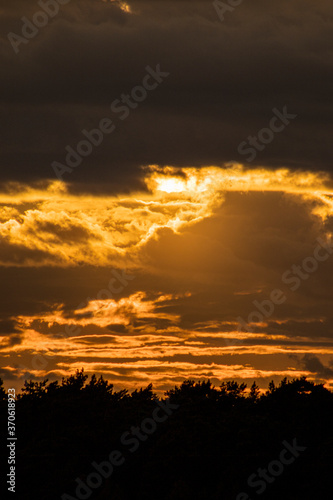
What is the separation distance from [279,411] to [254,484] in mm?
21687

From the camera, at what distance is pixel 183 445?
82.4 meters

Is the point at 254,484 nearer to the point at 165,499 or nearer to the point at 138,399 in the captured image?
the point at 165,499

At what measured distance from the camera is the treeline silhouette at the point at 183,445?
7769 centimetres

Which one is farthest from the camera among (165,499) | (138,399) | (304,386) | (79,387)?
(79,387)

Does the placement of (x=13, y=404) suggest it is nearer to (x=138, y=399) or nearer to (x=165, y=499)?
(x=138, y=399)

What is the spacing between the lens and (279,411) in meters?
97.7

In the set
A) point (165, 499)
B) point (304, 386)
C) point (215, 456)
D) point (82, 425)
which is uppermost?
point (304, 386)

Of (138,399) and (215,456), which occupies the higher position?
(138,399)

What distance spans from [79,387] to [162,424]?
103 ft

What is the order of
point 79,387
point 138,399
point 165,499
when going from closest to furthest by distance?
point 165,499
point 138,399
point 79,387

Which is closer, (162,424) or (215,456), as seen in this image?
(215,456)

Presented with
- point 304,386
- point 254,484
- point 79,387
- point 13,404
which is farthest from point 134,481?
point 79,387

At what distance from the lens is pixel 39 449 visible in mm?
85938

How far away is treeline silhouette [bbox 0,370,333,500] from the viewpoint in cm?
7769
